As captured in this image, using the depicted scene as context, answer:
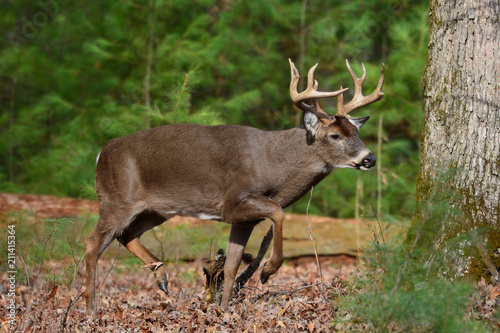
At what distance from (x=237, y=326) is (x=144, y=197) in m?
1.89

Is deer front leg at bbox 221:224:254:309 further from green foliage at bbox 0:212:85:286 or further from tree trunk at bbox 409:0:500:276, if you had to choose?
tree trunk at bbox 409:0:500:276

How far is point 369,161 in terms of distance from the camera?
17.4 ft

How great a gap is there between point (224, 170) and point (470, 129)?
7.07 ft

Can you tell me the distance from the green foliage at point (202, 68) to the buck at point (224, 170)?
5.37 meters

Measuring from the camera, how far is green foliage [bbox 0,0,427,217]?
11.7 m

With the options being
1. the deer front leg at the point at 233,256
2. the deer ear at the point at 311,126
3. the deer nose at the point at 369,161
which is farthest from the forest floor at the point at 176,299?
the deer ear at the point at 311,126

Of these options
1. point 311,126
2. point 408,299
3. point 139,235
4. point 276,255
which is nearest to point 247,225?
point 276,255

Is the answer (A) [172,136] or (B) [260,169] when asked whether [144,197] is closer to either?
(A) [172,136]

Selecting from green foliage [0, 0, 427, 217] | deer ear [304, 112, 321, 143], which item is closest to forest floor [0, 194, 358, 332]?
deer ear [304, 112, 321, 143]

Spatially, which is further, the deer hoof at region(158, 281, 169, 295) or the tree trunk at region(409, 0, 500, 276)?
the deer hoof at region(158, 281, 169, 295)

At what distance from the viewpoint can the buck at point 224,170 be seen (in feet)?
17.4

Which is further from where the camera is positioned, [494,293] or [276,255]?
[276,255]

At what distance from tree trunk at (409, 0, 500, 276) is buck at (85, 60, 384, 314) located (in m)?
0.72

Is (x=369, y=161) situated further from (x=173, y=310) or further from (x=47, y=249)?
(x=47, y=249)
